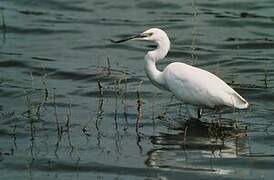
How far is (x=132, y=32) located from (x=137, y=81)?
3.95 metres

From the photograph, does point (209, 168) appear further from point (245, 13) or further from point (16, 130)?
point (245, 13)

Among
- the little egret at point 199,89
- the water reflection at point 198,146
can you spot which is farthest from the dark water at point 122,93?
the little egret at point 199,89

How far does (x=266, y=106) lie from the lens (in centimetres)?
1248

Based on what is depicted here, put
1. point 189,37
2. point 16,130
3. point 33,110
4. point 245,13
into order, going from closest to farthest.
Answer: point 16,130 < point 33,110 < point 189,37 < point 245,13

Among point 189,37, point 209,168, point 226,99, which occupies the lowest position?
point 209,168

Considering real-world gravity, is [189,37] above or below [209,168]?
above

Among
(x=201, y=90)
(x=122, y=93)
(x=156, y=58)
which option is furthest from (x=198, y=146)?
(x=122, y=93)

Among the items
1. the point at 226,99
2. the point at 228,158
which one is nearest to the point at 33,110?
the point at 226,99

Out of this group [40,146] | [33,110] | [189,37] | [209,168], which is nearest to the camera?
[209,168]

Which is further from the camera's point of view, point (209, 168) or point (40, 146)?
point (40, 146)

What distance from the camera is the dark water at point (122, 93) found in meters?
9.52

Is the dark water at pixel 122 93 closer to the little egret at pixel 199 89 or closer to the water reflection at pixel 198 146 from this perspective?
the water reflection at pixel 198 146

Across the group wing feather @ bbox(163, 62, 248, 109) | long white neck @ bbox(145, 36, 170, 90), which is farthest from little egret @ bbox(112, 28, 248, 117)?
long white neck @ bbox(145, 36, 170, 90)

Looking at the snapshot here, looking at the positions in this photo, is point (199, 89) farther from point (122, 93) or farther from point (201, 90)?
point (122, 93)
